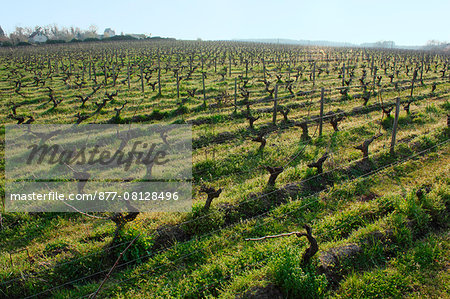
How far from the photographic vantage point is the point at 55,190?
27.4 ft

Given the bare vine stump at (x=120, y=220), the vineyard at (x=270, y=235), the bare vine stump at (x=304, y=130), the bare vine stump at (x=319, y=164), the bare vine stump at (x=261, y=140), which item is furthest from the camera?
the bare vine stump at (x=304, y=130)

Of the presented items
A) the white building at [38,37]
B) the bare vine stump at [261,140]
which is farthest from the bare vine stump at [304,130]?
the white building at [38,37]

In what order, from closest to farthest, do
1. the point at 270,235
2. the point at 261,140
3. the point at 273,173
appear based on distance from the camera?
1. the point at 270,235
2. the point at 273,173
3. the point at 261,140

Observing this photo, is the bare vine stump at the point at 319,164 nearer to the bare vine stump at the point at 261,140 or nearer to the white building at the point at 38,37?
the bare vine stump at the point at 261,140

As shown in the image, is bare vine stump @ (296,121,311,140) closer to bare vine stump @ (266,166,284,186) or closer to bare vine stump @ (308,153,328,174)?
bare vine stump @ (308,153,328,174)

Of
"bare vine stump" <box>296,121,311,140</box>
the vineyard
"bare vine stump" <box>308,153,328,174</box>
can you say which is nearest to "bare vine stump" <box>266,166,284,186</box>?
the vineyard

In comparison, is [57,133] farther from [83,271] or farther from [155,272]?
[155,272]

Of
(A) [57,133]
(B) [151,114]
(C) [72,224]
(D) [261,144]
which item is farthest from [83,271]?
(B) [151,114]

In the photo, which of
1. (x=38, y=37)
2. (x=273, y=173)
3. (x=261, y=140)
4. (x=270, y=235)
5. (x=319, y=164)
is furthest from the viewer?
(x=38, y=37)

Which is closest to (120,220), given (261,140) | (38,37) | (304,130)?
(261,140)

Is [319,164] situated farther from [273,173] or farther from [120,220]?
[120,220]

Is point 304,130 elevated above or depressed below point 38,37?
below

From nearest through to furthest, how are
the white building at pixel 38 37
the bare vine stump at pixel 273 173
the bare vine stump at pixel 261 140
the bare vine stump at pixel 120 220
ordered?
the bare vine stump at pixel 120 220 → the bare vine stump at pixel 273 173 → the bare vine stump at pixel 261 140 → the white building at pixel 38 37

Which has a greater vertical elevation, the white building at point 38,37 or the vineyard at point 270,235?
the white building at point 38,37
